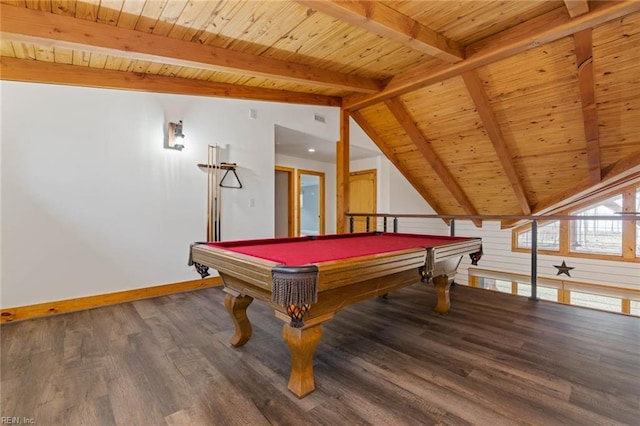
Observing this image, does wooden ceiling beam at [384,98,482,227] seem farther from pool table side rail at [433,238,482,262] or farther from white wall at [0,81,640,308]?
pool table side rail at [433,238,482,262]

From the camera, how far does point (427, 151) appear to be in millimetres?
5055

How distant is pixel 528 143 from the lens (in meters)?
4.23

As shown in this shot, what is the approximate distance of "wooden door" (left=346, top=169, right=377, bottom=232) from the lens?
21.7 feet

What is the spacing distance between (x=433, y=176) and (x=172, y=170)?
4656 millimetres

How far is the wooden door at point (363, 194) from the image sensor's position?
260 inches

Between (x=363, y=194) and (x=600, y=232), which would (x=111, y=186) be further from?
(x=600, y=232)

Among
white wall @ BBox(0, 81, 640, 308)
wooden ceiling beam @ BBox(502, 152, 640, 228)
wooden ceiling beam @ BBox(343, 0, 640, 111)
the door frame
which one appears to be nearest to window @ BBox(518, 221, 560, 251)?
wooden ceiling beam @ BBox(502, 152, 640, 228)

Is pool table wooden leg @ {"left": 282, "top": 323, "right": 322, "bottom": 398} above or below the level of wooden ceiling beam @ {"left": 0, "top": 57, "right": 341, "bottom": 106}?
below

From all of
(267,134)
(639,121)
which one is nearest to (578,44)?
(639,121)

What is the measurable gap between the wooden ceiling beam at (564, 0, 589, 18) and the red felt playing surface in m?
2.03

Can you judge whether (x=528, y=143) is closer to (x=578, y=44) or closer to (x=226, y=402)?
(x=578, y=44)

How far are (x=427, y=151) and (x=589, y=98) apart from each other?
2.15 metres

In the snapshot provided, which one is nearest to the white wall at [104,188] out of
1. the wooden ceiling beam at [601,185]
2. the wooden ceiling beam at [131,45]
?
the wooden ceiling beam at [131,45]

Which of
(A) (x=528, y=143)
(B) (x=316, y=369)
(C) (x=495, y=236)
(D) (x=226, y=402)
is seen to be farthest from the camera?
(C) (x=495, y=236)
